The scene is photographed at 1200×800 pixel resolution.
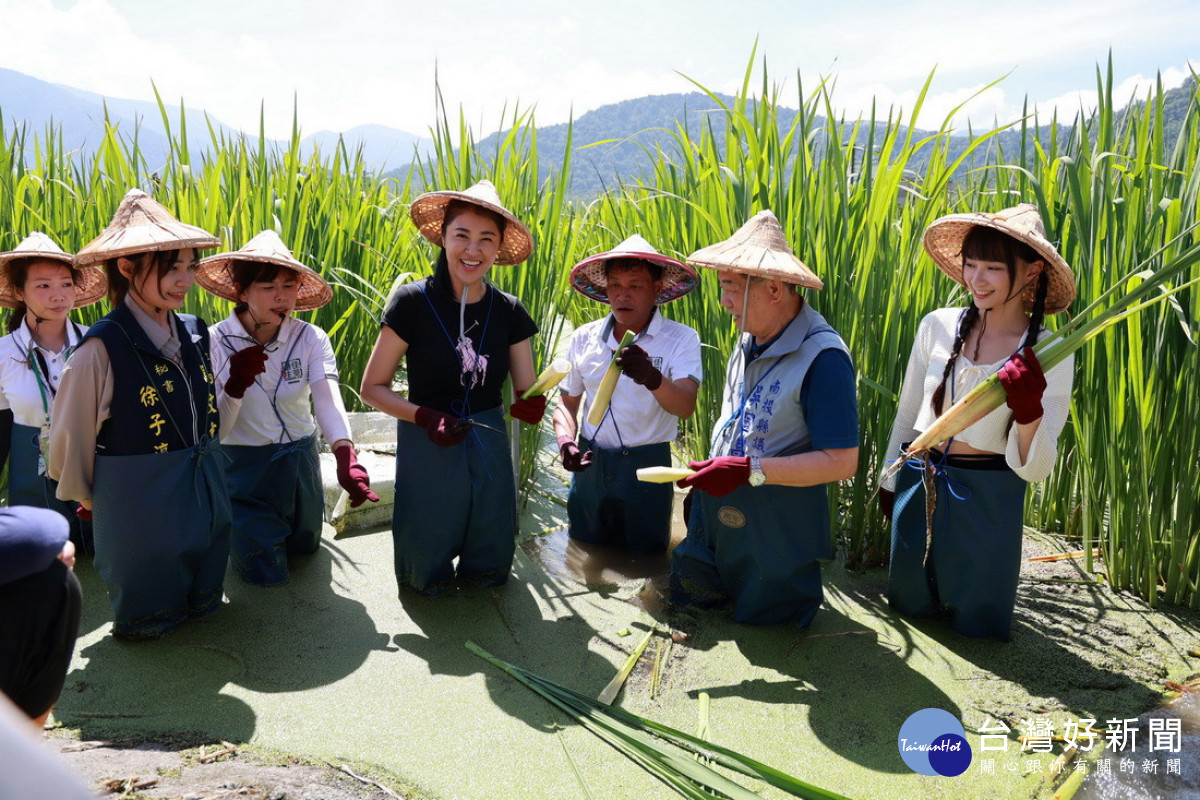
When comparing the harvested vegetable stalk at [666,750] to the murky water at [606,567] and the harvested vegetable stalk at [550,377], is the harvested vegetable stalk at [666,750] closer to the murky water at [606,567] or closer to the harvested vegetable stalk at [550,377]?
the murky water at [606,567]

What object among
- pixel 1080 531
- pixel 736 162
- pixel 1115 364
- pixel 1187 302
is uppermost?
pixel 736 162

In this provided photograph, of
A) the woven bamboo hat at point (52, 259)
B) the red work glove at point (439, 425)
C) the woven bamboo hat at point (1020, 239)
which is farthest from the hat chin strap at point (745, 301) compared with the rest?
the woven bamboo hat at point (52, 259)

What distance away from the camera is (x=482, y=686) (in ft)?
7.87

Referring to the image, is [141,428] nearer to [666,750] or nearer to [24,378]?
[24,378]

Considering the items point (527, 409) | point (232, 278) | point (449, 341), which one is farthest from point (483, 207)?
point (232, 278)

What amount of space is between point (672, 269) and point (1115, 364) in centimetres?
143

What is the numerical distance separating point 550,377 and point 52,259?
1788 millimetres

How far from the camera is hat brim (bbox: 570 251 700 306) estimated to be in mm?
3033

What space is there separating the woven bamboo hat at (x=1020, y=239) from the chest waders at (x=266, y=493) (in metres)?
2.12

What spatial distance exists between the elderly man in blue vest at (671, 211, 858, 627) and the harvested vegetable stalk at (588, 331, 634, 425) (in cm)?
35

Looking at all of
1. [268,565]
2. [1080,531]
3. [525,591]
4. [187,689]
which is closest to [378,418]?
[268,565]

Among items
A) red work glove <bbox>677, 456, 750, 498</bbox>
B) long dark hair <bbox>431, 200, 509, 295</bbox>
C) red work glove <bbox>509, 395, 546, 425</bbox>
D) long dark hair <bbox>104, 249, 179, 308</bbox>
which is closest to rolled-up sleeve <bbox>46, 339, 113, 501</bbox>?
long dark hair <bbox>104, 249, 179, 308</bbox>

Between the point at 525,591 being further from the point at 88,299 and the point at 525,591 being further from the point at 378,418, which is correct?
the point at 88,299

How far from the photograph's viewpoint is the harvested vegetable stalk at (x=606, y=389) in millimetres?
2850
